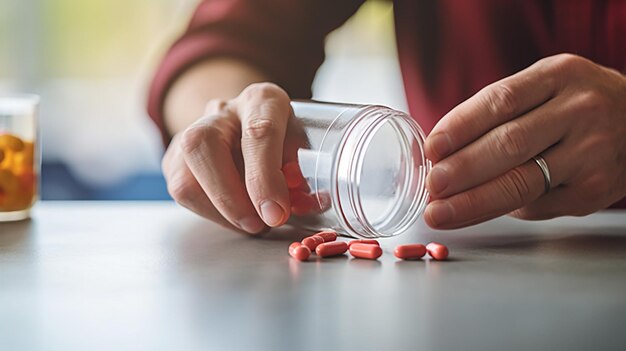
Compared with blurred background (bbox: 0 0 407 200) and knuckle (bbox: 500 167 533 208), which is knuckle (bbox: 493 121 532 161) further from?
blurred background (bbox: 0 0 407 200)

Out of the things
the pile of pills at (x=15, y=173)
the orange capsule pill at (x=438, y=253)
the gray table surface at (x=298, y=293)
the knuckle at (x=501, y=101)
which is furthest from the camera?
the pile of pills at (x=15, y=173)

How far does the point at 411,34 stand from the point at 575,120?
1.16 metres

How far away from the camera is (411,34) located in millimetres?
2010

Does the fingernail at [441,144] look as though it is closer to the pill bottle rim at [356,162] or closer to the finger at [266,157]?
the pill bottle rim at [356,162]

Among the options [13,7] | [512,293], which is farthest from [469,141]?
[13,7]

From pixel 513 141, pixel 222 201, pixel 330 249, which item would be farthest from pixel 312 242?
pixel 513 141

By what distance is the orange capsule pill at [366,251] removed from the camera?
77 centimetres

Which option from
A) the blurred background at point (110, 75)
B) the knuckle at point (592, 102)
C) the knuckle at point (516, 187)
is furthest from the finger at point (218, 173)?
the blurred background at point (110, 75)

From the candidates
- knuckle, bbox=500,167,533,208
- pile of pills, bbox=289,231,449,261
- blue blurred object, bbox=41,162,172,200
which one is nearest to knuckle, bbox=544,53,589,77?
knuckle, bbox=500,167,533,208

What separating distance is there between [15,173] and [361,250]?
0.51 metres

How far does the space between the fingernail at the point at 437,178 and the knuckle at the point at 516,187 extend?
0.21ft

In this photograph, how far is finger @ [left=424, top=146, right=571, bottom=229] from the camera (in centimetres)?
85

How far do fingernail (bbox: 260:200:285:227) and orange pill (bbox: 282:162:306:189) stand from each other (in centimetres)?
3

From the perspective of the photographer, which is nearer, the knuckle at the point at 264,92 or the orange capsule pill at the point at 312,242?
the orange capsule pill at the point at 312,242
